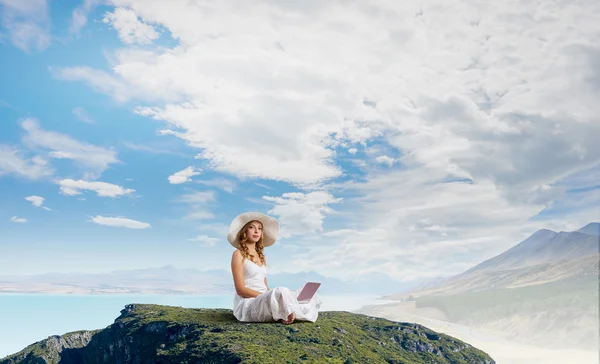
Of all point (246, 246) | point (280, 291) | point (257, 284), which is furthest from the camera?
point (246, 246)

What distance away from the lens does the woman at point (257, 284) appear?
29.6 feet

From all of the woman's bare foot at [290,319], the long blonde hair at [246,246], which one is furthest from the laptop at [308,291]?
the long blonde hair at [246,246]

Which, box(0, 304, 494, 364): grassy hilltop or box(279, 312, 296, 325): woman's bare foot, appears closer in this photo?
box(279, 312, 296, 325): woman's bare foot

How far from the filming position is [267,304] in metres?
9.07

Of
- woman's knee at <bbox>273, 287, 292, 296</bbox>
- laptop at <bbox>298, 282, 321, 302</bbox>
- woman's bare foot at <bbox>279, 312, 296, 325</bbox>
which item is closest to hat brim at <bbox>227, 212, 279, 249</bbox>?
laptop at <bbox>298, 282, 321, 302</bbox>

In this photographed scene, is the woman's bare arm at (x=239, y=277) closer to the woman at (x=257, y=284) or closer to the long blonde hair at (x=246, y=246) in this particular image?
the woman at (x=257, y=284)

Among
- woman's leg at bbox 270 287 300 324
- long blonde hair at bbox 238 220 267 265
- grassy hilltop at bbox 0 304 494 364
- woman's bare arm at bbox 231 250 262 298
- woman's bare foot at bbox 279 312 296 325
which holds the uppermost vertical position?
long blonde hair at bbox 238 220 267 265

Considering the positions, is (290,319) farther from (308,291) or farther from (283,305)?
(308,291)

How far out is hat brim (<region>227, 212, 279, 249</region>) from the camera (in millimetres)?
10305

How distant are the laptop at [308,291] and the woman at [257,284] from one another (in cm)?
9

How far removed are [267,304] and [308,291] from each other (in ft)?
3.45

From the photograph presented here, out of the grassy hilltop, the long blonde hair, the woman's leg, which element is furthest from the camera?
the grassy hilltop

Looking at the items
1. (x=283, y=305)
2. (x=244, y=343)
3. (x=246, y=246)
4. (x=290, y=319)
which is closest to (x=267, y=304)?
(x=283, y=305)

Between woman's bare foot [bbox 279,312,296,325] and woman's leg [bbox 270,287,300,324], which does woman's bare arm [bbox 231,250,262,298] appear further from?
woman's bare foot [bbox 279,312,296,325]
